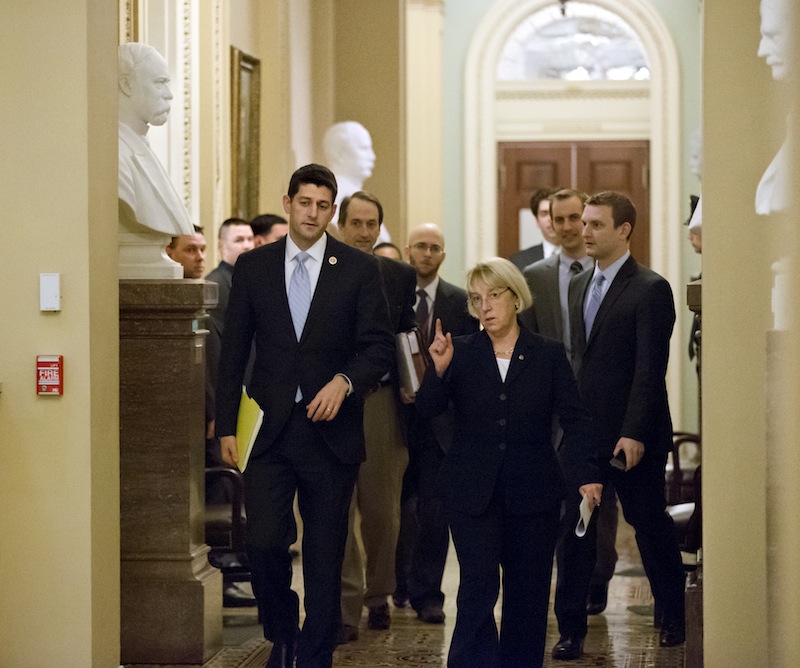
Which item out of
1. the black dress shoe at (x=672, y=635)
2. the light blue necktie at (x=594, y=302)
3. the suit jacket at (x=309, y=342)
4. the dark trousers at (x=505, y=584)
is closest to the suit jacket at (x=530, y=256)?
the light blue necktie at (x=594, y=302)

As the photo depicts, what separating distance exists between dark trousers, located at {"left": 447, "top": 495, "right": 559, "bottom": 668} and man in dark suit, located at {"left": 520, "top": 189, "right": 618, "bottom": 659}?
857 millimetres

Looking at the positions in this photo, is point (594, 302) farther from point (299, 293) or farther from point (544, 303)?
point (299, 293)

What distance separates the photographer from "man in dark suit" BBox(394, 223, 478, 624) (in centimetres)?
643

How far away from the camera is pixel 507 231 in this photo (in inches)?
613

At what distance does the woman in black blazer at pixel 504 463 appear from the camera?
15.4 ft

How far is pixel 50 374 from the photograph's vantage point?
16.0ft

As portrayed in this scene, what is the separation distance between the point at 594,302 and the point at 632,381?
374mm

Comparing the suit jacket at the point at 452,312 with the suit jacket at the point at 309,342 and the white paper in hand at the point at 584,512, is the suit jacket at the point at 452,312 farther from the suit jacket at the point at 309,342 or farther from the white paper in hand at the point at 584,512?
the white paper in hand at the point at 584,512

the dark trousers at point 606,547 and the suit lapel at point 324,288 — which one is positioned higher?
the suit lapel at point 324,288

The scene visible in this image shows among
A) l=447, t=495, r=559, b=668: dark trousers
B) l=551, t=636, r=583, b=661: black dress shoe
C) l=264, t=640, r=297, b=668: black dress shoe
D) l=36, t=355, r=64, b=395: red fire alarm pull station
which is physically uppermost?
l=36, t=355, r=64, b=395: red fire alarm pull station

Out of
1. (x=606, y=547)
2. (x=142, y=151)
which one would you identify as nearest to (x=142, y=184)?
(x=142, y=151)

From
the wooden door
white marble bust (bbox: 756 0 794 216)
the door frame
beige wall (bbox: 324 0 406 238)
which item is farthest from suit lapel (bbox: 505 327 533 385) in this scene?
the wooden door

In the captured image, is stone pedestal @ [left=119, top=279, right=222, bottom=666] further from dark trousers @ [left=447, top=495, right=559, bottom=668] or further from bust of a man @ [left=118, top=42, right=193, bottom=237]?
dark trousers @ [left=447, top=495, right=559, bottom=668]

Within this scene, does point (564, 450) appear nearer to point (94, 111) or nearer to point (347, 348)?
point (347, 348)
